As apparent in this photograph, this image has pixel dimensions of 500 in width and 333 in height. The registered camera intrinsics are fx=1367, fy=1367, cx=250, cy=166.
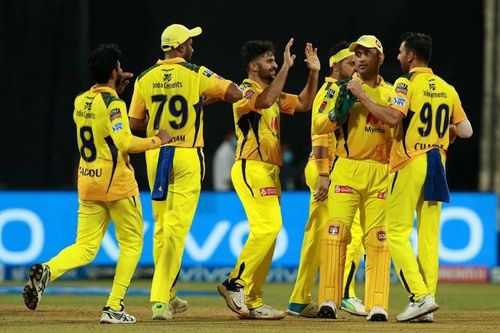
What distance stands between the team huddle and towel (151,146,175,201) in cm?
1

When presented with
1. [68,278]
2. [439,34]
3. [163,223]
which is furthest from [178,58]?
[439,34]

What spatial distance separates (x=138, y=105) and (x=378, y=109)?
2.04 metres

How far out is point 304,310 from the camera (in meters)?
11.9

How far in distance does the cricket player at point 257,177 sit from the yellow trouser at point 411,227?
108 centimetres

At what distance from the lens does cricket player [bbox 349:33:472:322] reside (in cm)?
1095

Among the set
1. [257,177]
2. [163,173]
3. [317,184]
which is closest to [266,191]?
[257,177]

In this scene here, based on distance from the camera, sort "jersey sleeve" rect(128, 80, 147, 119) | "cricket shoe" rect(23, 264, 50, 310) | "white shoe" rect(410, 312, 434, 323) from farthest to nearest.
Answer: "jersey sleeve" rect(128, 80, 147, 119) < "white shoe" rect(410, 312, 434, 323) < "cricket shoe" rect(23, 264, 50, 310)

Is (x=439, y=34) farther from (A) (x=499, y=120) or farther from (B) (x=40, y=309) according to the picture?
(B) (x=40, y=309)

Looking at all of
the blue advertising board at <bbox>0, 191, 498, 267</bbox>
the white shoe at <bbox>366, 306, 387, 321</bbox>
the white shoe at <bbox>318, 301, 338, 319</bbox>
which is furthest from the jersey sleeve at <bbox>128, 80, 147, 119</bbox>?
the blue advertising board at <bbox>0, 191, 498, 267</bbox>

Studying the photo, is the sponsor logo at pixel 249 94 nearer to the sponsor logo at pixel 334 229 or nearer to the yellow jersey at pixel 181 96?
the yellow jersey at pixel 181 96

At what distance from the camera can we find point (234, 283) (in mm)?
11508

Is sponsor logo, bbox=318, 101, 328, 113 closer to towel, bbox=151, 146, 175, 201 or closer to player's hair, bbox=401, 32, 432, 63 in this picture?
player's hair, bbox=401, 32, 432, 63

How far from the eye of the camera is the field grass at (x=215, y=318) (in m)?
10.4

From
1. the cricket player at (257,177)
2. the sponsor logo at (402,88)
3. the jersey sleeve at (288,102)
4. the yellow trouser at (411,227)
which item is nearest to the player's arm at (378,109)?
the sponsor logo at (402,88)
